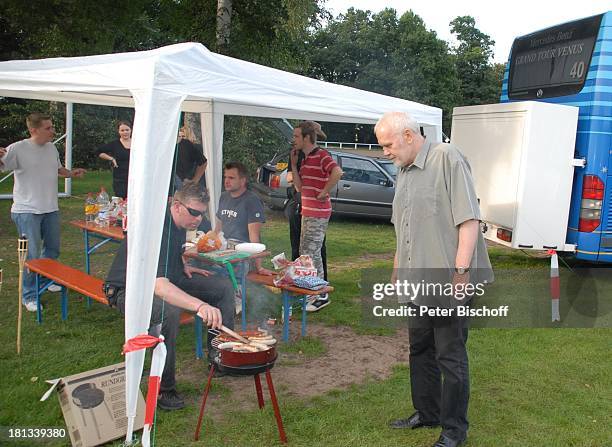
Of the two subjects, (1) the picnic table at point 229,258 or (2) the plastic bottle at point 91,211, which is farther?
(2) the plastic bottle at point 91,211

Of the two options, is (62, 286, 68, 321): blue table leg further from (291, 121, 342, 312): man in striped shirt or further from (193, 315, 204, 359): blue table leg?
(291, 121, 342, 312): man in striped shirt

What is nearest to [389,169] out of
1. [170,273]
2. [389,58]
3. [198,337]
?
[198,337]

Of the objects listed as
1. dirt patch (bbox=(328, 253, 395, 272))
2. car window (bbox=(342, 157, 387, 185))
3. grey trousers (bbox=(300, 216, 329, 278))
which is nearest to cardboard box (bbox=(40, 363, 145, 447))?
grey trousers (bbox=(300, 216, 329, 278))

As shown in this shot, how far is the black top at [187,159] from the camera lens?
6254 millimetres

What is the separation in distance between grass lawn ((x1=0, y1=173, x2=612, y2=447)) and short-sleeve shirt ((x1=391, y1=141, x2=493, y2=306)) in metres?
1.04

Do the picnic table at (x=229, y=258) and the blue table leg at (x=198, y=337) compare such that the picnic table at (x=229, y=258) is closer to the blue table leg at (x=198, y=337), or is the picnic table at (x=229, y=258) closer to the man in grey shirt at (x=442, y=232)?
the blue table leg at (x=198, y=337)

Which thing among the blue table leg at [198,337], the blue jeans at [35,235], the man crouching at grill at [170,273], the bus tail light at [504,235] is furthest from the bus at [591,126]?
the blue jeans at [35,235]

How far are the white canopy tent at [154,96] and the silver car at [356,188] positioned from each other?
20.2 feet

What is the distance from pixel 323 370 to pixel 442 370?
4.79 ft

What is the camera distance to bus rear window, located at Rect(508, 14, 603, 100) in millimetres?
6461

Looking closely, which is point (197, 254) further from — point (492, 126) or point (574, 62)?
point (574, 62)

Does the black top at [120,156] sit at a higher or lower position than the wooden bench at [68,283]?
higher

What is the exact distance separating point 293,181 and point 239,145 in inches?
223

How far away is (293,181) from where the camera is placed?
5.91 meters
